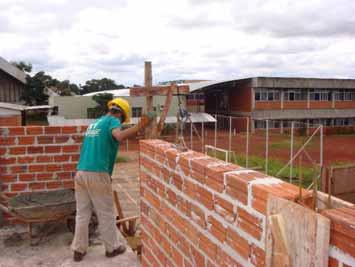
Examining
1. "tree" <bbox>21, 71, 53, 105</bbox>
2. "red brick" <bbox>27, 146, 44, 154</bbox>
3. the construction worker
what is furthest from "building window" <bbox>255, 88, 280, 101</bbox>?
the construction worker

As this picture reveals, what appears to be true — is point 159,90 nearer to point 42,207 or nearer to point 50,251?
point 42,207

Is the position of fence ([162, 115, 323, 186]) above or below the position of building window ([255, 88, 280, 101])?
below

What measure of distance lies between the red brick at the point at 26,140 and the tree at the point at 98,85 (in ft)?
159

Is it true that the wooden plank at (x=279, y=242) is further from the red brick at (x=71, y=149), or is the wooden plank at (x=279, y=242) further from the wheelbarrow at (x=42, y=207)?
the red brick at (x=71, y=149)

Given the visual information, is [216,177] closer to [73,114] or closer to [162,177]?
[162,177]

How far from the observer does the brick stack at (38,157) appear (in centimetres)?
422

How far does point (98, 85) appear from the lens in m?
54.7

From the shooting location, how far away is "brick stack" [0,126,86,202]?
422 cm

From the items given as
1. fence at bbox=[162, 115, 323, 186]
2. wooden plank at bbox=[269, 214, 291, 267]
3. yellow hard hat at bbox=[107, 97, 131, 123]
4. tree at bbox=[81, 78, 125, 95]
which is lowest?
fence at bbox=[162, 115, 323, 186]

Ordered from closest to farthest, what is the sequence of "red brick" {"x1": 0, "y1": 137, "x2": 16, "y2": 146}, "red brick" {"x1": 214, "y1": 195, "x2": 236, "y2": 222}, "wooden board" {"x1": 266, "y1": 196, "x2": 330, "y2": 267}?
"wooden board" {"x1": 266, "y1": 196, "x2": 330, "y2": 267}
"red brick" {"x1": 214, "y1": 195, "x2": 236, "y2": 222}
"red brick" {"x1": 0, "y1": 137, "x2": 16, "y2": 146}

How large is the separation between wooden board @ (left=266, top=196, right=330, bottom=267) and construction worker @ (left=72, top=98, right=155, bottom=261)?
1947 mm

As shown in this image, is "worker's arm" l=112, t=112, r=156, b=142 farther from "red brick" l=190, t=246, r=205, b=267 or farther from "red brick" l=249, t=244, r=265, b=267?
"red brick" l=249, t=244, r=265, b=267

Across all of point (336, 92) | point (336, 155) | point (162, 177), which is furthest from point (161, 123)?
point (336, 92)

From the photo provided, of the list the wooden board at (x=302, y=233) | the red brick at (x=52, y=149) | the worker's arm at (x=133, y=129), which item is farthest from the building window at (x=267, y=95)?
the wooden board at (x=302, y=233)
